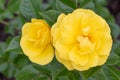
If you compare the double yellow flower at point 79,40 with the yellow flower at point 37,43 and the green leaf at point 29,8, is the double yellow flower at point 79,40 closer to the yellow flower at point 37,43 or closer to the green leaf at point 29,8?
the yellow flower at point 37,43

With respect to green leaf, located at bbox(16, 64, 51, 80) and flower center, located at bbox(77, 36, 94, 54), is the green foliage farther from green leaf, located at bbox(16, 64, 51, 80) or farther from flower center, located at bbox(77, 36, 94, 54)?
flower center, located at bbox(77, 36, 94, 54)

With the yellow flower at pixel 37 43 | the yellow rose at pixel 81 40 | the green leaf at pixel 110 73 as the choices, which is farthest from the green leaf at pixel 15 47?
the green leaf at pixel 110 73

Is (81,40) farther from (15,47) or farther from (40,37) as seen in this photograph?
(15,47)

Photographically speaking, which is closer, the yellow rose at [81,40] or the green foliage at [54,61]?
the yellow rose at [81,40]

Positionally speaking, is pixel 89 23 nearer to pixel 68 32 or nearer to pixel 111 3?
pixel 68 32

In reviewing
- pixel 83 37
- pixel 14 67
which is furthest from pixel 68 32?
pixel 14 67

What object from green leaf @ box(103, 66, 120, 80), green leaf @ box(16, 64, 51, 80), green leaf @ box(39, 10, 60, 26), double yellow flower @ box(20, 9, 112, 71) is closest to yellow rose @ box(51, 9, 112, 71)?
double yellow flower @ box(20, 9, 112, 71)
